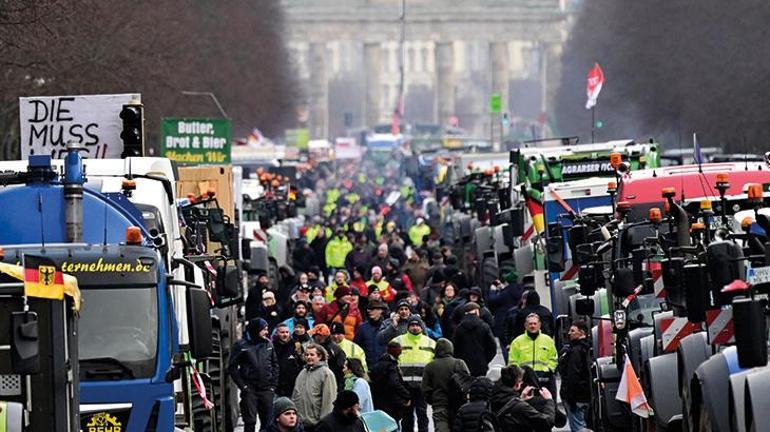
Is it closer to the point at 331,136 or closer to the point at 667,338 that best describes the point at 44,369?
the point at 667,338

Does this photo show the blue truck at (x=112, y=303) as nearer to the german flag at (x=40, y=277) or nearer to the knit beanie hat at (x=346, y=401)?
the knit beanie hat at (x=346, y=401)

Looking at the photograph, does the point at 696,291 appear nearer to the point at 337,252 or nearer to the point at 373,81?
the point at 337,252

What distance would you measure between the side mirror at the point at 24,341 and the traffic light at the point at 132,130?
34.9 ft

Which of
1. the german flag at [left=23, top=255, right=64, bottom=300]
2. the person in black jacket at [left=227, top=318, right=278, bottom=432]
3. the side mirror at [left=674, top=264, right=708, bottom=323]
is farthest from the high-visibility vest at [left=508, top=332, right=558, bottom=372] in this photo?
the german flag at [left=23, top=255, right=64, bottom=300]

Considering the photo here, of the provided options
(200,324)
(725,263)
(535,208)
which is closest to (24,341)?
(725,263)

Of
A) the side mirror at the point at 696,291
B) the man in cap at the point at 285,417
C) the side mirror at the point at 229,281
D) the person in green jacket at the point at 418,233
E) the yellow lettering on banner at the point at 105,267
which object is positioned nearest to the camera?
the side mirror at the point at 696,291

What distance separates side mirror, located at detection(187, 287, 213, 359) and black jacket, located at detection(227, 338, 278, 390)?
5928mm

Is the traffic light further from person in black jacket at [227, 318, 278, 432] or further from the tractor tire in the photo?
the tractor tire

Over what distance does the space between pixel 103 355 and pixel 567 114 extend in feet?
335

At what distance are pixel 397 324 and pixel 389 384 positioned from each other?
241 centimetres

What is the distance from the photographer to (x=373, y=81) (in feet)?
608

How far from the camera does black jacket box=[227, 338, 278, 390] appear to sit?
73.7 feet

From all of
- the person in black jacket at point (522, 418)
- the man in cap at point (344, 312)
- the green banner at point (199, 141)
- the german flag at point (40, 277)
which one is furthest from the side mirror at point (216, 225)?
the green banner at point (199, 141)

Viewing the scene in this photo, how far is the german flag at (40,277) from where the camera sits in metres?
12.6
